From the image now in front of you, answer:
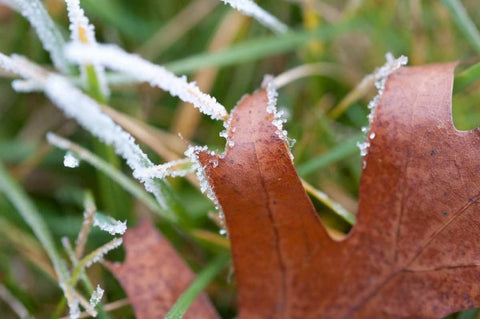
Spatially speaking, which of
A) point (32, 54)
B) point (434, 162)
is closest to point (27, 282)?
point (32, 54)

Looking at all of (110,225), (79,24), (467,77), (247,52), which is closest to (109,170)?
(110,225)

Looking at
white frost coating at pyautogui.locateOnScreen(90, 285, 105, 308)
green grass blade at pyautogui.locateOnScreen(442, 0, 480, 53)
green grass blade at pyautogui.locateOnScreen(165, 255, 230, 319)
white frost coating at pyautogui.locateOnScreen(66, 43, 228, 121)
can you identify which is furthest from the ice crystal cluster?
green grass blade at pyautogui.locateOnScreen(442, 0, 480, 53)

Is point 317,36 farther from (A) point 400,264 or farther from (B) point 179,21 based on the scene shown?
(A) point 400,264

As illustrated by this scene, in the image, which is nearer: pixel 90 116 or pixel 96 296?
pixel 90 116

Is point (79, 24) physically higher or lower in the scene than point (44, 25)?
lower

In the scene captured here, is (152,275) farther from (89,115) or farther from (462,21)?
(462,21)

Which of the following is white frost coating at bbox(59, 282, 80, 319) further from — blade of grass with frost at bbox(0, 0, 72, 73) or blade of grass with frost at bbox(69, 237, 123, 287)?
blade of grass with frost at bbox(0, 0, 72, 73)

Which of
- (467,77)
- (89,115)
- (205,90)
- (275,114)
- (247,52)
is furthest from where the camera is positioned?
(205,90)
